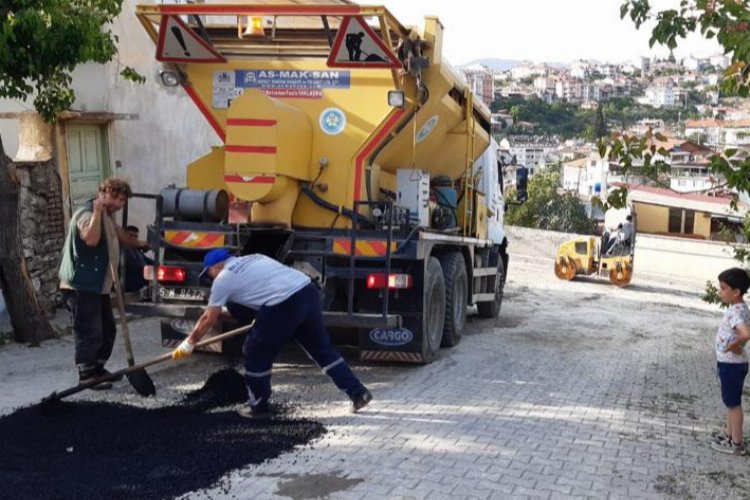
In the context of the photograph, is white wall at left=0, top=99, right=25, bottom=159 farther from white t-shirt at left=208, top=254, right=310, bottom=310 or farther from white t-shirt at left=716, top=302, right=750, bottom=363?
white t-shirt at left=716, top=302, right=750, bottom=363

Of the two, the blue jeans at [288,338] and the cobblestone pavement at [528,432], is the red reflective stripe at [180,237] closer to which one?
the blue jeans at [288,338]

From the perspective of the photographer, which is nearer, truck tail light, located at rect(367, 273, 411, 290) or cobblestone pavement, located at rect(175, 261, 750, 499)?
cobblestone pavement, located at rect(175, 261, 750, 499)

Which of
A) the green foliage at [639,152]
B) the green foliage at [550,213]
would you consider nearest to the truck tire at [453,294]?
the green foliage at [639,152]

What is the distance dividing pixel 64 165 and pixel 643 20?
747cm

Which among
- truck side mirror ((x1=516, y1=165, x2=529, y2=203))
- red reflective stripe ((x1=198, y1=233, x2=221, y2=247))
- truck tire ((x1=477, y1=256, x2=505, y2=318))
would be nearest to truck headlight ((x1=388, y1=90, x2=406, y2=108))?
red reflective stripe ((x1=198, y1=233, x2=221, y2=247))

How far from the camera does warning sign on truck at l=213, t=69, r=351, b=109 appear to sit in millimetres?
7656

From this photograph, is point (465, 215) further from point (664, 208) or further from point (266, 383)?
point (664, 208)

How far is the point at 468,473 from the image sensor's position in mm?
4957

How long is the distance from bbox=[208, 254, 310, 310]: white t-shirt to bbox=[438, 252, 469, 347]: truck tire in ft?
10.2

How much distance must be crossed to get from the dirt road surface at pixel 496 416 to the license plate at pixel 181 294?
704 millimetres

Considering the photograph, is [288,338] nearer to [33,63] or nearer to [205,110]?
[205,110]

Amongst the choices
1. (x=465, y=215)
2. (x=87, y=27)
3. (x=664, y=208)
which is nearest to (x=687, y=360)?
(x=465, y=215)

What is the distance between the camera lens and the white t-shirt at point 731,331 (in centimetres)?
552

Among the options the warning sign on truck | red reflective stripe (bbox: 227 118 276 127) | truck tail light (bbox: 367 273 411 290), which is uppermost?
the warning sign on truck
